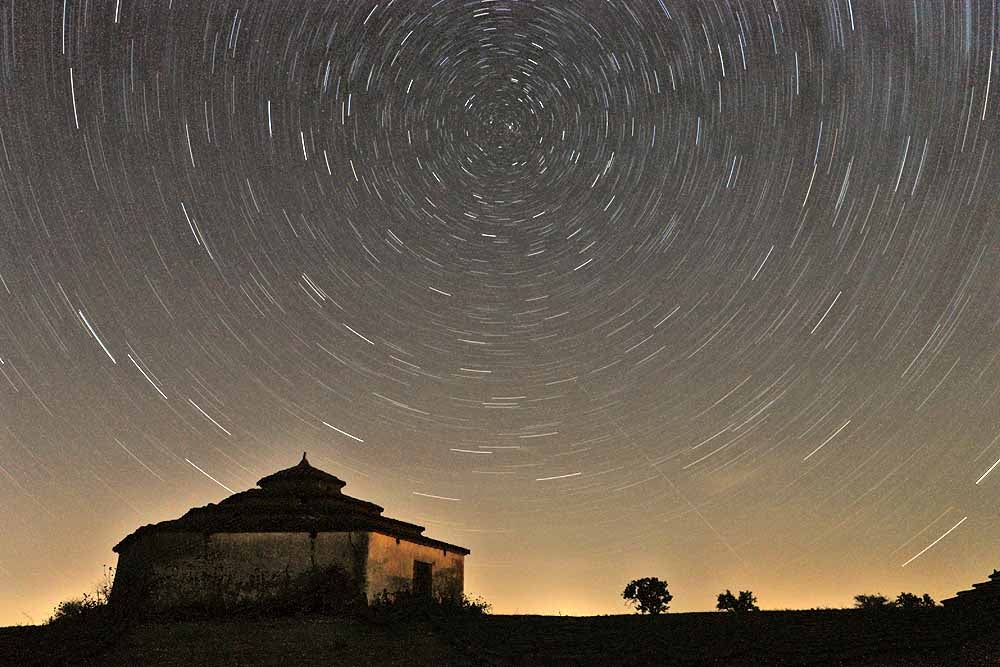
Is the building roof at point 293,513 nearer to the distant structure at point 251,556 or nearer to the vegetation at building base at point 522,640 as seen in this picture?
the distant structure at point 251,556

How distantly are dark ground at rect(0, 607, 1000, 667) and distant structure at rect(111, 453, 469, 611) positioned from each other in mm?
2677

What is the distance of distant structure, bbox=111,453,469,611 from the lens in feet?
68.3

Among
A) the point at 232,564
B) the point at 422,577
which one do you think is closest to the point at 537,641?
the point at 422,577

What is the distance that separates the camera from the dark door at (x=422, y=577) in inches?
916

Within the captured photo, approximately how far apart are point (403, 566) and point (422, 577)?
55.5 inches

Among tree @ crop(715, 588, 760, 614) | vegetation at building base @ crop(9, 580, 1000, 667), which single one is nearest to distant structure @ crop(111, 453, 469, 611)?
vegetation at building base @ crop(9, 580, 1000, 667)

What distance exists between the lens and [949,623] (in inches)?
662

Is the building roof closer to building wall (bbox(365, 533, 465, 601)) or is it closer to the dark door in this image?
building wall (bbox(365, 533, 465, 601))

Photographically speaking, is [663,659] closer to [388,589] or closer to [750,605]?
[388,589]

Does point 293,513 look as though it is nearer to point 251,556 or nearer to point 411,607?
point 251,556

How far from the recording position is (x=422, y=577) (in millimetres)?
23750

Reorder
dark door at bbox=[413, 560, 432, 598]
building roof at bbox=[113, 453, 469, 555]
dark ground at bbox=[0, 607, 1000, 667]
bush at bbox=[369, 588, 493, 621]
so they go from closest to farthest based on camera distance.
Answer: dark ground at bbox=[0, 607, 1000, 667], bush at bbox=[369, 588, 493, 621], building roof at bbox=[113, 453, 469, 555], dark door at bbox=[413, 560, 432, 598]

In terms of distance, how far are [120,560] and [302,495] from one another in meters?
5.73

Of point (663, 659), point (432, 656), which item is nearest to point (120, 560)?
point (432, 656)
